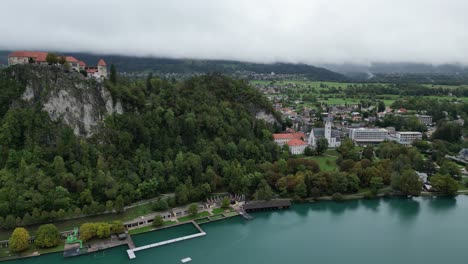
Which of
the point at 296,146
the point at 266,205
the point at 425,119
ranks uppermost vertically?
the point at 425,119

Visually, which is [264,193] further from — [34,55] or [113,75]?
[34,55]

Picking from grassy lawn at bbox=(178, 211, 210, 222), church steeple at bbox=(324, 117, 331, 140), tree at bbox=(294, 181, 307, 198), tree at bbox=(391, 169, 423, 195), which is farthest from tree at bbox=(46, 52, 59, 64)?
church steeple at bbox=(324, 117, 331, 140)

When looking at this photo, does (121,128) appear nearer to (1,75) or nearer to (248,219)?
(1,75)

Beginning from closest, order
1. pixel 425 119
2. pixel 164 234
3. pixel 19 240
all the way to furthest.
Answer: pixel 19 240 < pixel 164 234 < pixel 425 119

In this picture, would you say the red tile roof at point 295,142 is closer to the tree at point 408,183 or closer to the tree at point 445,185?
the tree at point 408,183

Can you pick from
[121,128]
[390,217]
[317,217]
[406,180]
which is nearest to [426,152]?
[406,180]

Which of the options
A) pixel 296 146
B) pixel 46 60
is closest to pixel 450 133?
pixel 296 146

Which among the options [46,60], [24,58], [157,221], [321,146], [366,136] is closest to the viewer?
[157,221]
